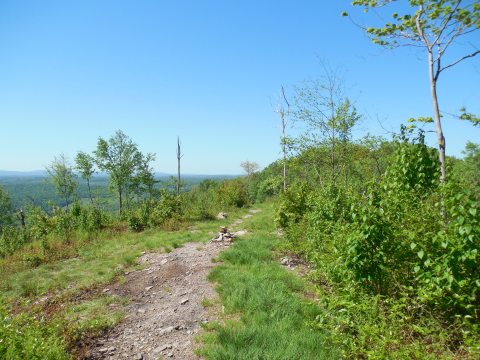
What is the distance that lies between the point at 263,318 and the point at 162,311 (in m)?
2.30

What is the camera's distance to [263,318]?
16.3ft

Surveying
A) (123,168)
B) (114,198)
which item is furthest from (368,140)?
(114,198)

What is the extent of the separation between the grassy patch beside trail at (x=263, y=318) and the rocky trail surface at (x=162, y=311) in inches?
16.9

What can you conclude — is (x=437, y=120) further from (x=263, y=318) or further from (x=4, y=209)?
(x=4, y=209)

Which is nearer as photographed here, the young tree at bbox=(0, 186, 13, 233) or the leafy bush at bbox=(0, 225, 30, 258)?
the leafy bush at bbox=(0, 225, 30, 258)

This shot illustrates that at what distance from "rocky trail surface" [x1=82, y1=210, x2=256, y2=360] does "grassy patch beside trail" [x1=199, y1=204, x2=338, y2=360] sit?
43 cm

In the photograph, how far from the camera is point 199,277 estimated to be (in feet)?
24.3

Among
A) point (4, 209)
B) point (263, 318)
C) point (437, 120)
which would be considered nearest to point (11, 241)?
point (263, 318)

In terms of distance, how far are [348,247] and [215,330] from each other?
2.67 metres

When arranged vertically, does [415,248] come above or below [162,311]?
above

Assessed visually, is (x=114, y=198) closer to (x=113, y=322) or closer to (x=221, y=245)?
(x=221, y=245)

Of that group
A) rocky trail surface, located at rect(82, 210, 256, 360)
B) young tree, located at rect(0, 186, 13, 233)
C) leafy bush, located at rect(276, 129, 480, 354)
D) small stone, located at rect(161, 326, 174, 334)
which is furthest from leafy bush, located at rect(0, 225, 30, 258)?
young tree, located at rect(0, 186, 13, 233)

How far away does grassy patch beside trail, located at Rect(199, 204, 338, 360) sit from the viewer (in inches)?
160

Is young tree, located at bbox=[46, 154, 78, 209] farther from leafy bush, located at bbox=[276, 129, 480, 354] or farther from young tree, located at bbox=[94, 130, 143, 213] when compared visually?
leafy bush, located at bbox=[276, 129, 480, 354]
